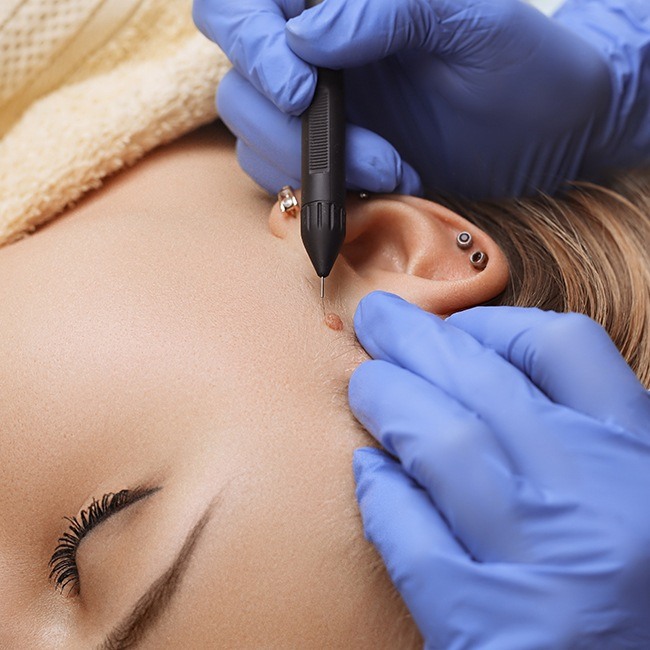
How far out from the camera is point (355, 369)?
95cm

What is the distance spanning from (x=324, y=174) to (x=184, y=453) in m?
0.42

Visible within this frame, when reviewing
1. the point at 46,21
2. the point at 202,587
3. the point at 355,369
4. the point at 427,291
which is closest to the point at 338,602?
the point at 202,587

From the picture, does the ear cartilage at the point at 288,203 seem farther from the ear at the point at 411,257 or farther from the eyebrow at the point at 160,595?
the eyebrow at the point at 160,595

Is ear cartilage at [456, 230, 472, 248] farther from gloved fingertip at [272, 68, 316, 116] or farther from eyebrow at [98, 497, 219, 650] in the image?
eyebrow at [98, 497, 219, 650]

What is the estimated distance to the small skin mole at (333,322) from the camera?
989 millimetres

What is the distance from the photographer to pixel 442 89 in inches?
47.9

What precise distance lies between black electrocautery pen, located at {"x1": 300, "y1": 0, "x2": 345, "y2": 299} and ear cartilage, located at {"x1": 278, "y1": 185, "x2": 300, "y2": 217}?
0.25 feet

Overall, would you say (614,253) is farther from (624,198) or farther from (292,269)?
(292,269)

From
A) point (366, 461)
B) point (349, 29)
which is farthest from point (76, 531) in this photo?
point (349, 29)

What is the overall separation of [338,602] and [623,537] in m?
0.32

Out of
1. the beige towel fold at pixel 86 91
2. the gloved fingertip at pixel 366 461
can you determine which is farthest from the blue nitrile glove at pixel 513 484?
the beige towel fold at pixel 86 91

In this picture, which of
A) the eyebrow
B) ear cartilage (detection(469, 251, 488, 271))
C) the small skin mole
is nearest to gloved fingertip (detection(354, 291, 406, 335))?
the small skin mole

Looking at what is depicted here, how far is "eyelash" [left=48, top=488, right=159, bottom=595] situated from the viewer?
2.89 feet

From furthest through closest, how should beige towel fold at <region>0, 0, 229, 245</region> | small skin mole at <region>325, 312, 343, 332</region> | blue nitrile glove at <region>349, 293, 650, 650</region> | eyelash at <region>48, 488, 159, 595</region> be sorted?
1. beige towel fold at <region>0, 0, 229, 245</region>
2. small skin mole at <region>325, 312, 343, 332</region>
3. eyelash at <region>48, 488, 159, 595</region>
4. blue nitrile glove at <region>349, 293, 650, 650</region>
